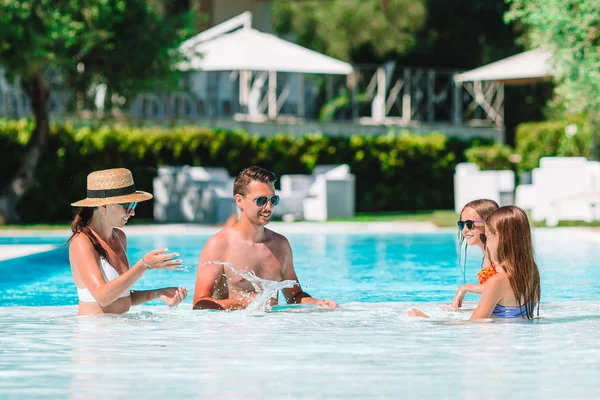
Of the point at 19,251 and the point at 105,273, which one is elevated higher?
the point at 105,273

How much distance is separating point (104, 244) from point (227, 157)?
14864 millimetres

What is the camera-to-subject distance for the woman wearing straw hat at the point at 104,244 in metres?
6.01

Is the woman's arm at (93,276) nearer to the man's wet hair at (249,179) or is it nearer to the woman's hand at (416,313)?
the man's wet hair at (249,179)

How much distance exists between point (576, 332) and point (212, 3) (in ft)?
85.6

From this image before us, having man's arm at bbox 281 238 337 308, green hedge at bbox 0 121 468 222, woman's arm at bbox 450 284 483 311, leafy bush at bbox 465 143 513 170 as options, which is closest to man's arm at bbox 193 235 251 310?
man's arm at bbox 281 238 337 308

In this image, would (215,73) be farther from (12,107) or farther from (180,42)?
(180,42)

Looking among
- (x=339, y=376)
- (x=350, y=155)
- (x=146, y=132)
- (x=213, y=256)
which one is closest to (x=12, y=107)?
(x=146, y=132)

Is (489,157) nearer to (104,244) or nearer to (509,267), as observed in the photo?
(509,267)

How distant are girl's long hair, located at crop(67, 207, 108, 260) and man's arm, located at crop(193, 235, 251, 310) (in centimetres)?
70

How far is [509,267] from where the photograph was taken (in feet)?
20.8

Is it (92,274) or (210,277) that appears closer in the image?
(92,274)

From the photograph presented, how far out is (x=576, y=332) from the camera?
641 centimetres

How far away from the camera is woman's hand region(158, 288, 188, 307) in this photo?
596cm

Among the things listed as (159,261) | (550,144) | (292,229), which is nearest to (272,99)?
(550,144)
